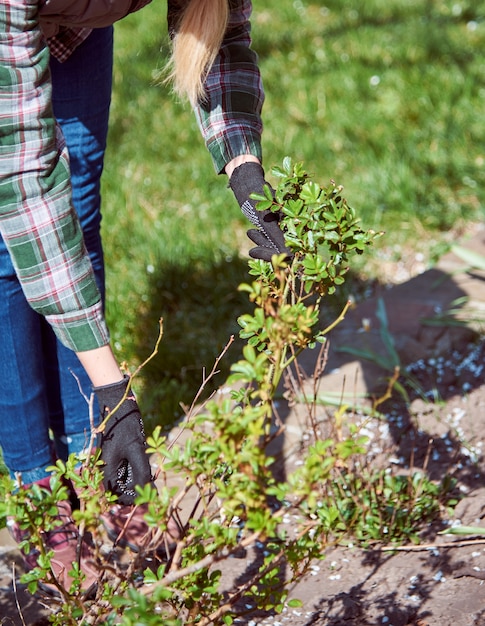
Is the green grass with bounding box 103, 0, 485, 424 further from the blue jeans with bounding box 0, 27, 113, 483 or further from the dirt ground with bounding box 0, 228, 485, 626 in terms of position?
→ the blue jeans with bounding box 0, 27, 113, 483

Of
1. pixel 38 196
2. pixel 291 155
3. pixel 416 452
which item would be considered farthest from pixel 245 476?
pixel 291 155

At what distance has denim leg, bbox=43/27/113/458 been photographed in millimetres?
2020

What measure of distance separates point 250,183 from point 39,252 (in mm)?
478

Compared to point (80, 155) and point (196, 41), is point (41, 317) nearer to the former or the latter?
point (80, 155)

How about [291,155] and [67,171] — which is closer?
[67,171]

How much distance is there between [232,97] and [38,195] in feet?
1.80

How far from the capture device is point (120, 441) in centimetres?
164

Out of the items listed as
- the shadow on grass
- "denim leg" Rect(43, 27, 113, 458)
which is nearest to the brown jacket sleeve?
"denim leg" Rect(43, 27, 113, 458)

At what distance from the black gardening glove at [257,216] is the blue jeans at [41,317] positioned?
1.49 ft

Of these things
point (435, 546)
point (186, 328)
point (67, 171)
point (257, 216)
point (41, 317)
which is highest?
point (67, 171)

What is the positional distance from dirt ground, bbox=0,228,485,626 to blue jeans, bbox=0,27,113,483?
1.12ft

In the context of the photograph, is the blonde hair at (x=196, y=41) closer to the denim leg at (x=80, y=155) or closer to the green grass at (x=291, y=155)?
the denim leg at (x=80, y=155)

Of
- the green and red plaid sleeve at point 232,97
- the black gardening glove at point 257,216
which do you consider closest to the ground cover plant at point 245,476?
the black gardening glove at point 257,216

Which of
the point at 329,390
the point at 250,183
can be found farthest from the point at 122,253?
the point at 250,183
